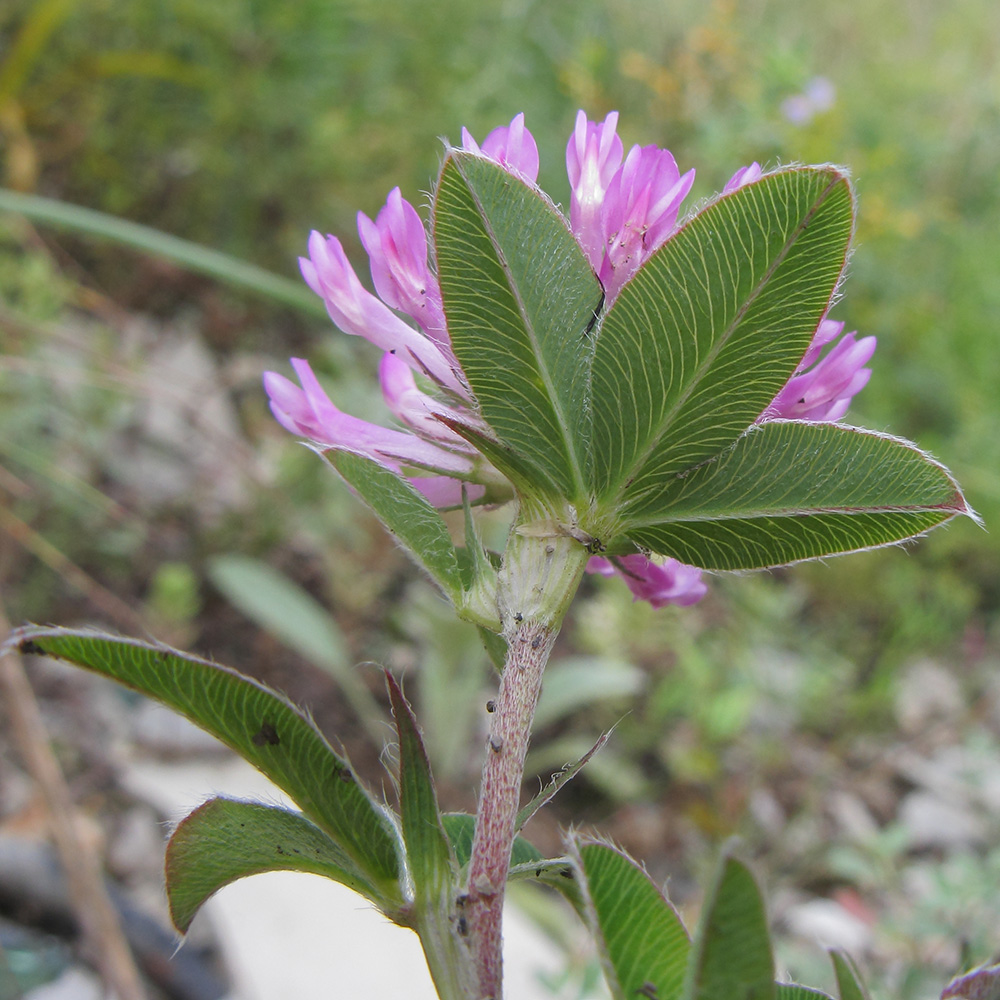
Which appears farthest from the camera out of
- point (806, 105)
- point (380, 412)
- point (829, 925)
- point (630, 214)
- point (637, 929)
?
point (806, 105)

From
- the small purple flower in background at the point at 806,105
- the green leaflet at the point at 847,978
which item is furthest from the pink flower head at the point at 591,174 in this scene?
the small purple flower in background at the point at 806,105

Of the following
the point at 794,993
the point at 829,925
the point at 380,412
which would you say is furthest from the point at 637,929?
the point at 380,412

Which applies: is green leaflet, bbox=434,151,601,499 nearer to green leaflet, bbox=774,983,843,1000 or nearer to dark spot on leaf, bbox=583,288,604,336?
dark spot on leaf, bbox=583,288,604,336

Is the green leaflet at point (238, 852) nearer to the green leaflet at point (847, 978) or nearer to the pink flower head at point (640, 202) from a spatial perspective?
the green leaflet at point (847, 978)

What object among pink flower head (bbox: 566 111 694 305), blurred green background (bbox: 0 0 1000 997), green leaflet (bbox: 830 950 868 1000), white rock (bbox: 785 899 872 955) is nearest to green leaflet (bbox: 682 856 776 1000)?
green leaflet (bbox: 830 950 868 1000)

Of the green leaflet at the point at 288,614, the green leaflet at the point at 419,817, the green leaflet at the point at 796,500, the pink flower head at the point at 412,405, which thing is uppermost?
the green leaflet at the point at 288,614

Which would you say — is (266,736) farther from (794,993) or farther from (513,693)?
(794,993)

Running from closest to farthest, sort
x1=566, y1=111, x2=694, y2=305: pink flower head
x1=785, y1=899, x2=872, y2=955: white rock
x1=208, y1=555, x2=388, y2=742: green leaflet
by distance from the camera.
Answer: x1=566, y1=111, x2=694, y2=305: pink flower head < x1=785, y1=899, x2=872, y2=955: white rock < x1=208, y1=555, x2=388, y2=742: green leaflet
